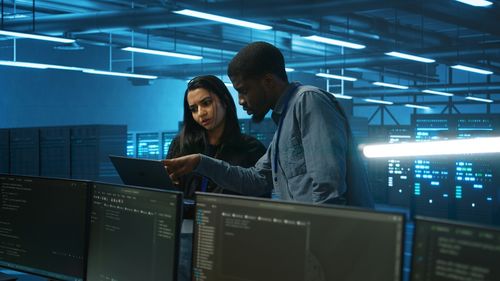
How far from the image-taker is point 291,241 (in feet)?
4.35

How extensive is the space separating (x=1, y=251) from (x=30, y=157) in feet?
12.3

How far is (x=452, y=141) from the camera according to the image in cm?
211

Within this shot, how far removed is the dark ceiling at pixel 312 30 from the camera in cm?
886

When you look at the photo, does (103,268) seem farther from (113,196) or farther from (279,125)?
(279,125)

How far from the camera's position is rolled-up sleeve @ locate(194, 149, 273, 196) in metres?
2.11

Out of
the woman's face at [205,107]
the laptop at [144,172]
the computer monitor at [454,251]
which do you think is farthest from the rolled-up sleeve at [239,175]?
the computer monitor at [454,251]

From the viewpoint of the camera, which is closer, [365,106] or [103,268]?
[103,268]

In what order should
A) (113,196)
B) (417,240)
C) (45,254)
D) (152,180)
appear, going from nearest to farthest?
1. (417,240)
2. (113,196)
3. (45,254)
4. (152,180)

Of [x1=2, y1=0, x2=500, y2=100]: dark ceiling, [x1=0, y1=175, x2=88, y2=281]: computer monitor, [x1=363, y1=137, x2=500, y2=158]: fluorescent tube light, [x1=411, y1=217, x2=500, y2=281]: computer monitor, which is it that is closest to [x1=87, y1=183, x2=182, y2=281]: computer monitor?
[x1=0, y1=175, x2=88, y2=281]: computer monitor

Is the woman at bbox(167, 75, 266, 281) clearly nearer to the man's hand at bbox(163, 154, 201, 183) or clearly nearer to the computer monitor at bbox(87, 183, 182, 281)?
the man's hand at bbox(163, 154, 201, 183)

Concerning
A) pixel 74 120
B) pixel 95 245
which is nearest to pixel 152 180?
pixel 95 245

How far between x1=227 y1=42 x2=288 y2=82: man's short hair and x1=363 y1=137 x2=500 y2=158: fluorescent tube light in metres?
0.44

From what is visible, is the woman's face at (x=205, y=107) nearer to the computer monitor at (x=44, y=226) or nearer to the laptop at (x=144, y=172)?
the laptop at (x=144, y=172)

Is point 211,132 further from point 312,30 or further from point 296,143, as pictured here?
point 312,30
